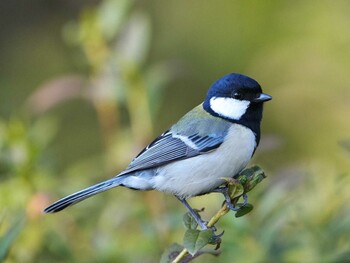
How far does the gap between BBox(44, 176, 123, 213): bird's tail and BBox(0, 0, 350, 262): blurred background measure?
14 centimetres

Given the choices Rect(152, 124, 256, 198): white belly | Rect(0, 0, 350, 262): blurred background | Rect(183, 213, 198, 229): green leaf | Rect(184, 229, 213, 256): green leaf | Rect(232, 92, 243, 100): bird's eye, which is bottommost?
Rect(0, 0, 350, 262): blurred background

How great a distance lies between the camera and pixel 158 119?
17.6 feet

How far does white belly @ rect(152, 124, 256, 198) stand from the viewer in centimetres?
255

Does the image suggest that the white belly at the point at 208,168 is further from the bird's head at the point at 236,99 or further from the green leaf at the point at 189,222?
the green leaf at the point at 189,222

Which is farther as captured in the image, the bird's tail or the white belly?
the white belly

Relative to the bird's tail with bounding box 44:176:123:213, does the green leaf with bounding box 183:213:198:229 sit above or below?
above

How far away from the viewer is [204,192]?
8.45 ft

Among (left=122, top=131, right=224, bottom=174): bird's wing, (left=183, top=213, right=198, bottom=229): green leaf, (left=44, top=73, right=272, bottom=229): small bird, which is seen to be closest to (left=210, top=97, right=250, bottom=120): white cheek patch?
(left=44, top=73, right=272, bottom=229): small bird

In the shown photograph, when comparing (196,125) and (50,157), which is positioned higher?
(196,125)

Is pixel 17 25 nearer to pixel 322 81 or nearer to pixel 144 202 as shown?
pixel 322 81

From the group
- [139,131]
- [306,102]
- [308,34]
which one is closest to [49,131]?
[139,131]

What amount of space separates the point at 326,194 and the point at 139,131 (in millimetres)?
821

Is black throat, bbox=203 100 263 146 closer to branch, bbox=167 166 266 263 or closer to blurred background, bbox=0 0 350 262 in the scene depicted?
blurred background, bbox=0 0 350 262

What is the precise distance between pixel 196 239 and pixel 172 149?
84cm
